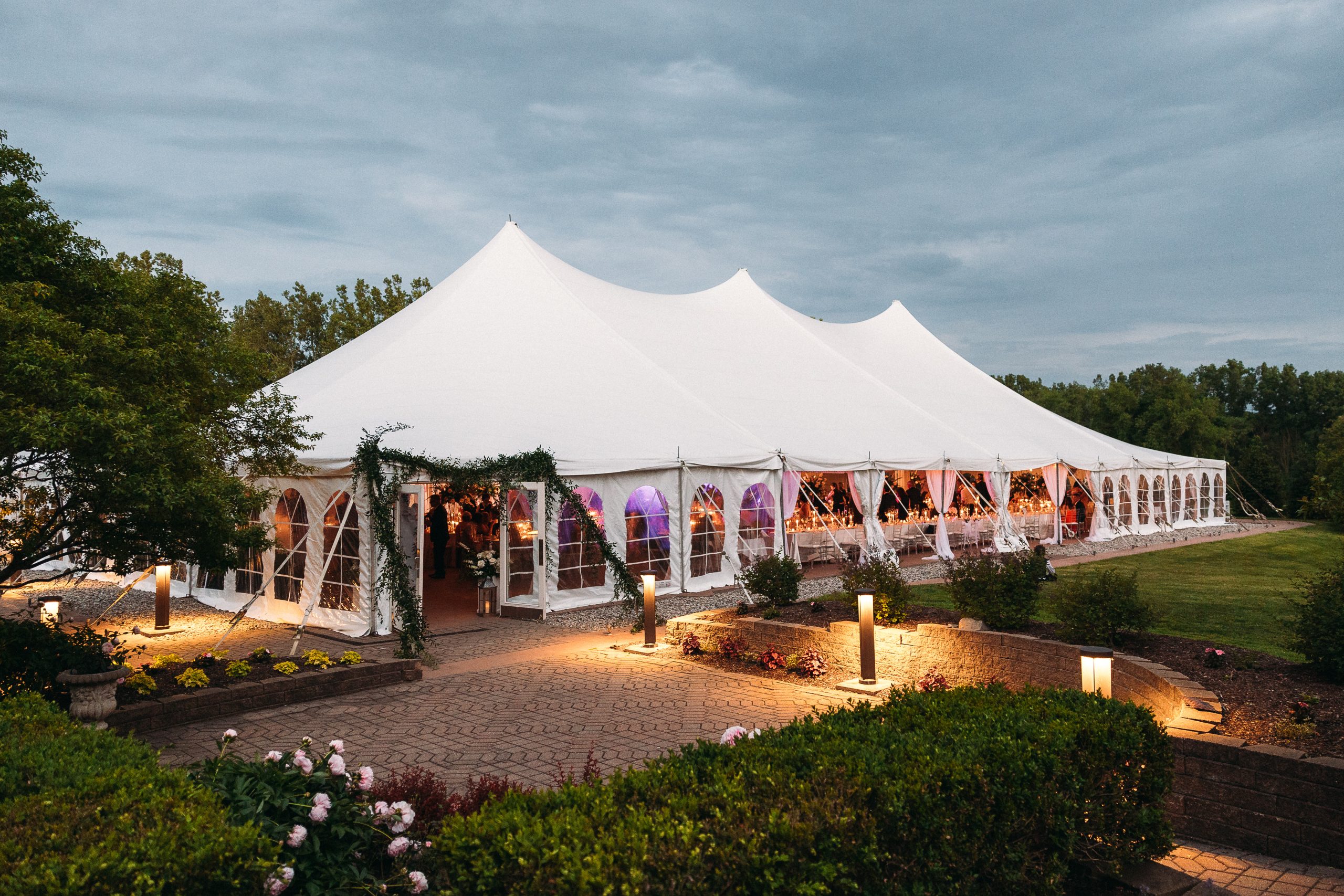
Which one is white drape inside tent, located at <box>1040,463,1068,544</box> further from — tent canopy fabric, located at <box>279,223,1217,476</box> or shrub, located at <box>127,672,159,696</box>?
shrub, located at <box>127,672,159,696</box>

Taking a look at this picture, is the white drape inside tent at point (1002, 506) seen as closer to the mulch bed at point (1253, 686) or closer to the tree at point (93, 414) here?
the mulch bed at point (1253, 686)

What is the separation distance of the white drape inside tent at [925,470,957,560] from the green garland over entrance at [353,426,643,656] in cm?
848

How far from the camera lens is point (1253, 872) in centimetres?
402

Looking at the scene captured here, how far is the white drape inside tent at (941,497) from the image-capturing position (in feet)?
59.3

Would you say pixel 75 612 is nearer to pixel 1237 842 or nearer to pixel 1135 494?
pixel 1237 842

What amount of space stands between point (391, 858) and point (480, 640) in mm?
7444

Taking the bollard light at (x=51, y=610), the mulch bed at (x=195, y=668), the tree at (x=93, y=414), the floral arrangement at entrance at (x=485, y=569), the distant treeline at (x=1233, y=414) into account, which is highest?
the distant treeline at (x=1233, y=414)

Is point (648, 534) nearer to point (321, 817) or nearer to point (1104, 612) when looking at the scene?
point (1104, 612)

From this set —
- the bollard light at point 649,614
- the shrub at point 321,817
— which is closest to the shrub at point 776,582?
the bollard light at point 649,614

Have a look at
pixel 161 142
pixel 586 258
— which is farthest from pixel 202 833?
pixel 586 258

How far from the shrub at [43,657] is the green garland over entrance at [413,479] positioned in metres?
3.13

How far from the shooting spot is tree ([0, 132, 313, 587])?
228 inches

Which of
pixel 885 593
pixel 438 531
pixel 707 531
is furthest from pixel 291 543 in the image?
pixel 885 593

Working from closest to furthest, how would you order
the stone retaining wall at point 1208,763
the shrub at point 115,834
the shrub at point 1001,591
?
1. the shrub at point 115,834
2. the stone retaining wall at point 1208,763
3. the shrub at point 1001,591
